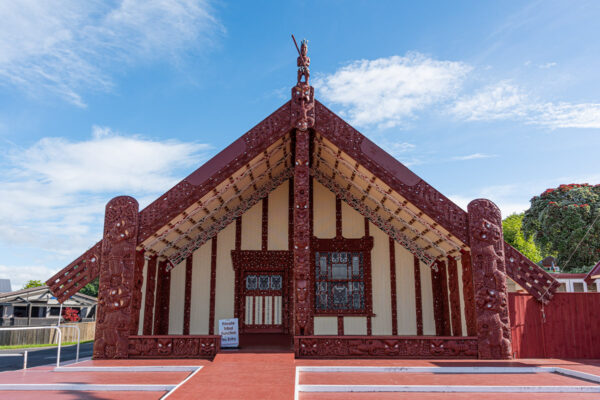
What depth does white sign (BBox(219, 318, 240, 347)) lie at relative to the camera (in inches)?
399

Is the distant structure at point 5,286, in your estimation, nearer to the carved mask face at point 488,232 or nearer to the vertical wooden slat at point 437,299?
the vertical wooden slat at point 437,299

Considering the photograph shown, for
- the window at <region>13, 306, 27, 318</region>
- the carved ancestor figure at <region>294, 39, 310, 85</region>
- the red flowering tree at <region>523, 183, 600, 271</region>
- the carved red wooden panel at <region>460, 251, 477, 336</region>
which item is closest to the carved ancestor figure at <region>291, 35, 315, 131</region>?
the carved ancestor figure at <region>294, 39, 310, 85</region>

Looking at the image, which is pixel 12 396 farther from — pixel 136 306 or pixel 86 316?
pixel 86 316

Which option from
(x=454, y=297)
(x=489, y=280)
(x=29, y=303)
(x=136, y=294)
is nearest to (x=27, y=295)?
(x=29, y=303)

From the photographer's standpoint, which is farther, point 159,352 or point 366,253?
point 366,253

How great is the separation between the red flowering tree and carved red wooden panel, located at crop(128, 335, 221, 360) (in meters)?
23.5

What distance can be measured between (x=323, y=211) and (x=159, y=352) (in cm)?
616

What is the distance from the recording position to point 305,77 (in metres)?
9.71

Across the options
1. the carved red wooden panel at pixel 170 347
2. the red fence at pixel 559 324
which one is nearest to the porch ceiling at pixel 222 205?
the carved red wooden panel at pixel 170 347

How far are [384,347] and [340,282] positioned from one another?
159 inches

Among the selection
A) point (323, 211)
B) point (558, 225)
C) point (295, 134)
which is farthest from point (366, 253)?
point (558, 225)

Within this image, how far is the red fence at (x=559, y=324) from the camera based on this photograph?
29.9 ft

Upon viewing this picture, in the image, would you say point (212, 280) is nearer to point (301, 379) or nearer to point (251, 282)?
point (251, 282)

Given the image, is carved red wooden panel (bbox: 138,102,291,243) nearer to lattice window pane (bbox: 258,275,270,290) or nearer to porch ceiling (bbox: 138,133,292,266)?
porch ceiling (bbox: 138,133,292,266)
